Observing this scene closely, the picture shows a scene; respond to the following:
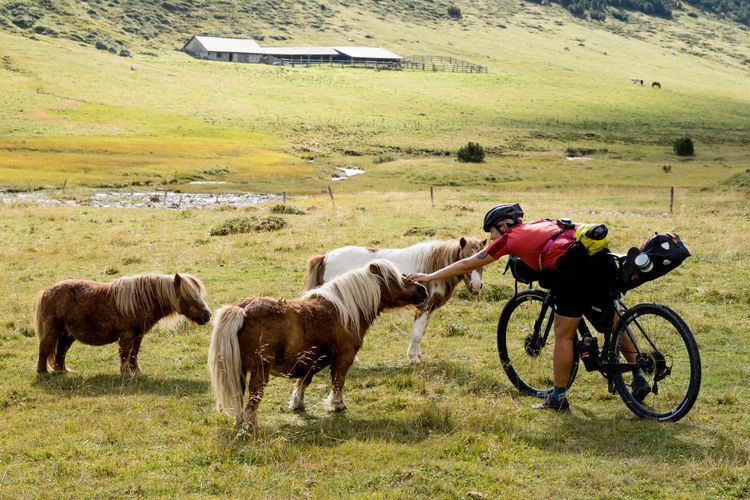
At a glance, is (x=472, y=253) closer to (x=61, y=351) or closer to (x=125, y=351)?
(x=125, y=351)

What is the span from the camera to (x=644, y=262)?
8547 mm

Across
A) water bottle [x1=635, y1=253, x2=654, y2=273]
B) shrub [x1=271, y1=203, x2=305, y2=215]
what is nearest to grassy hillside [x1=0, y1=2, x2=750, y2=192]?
shrub [x1=271, y1=203, x2=305, y2=215]

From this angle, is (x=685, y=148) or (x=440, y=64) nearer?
(x=685, y=148)

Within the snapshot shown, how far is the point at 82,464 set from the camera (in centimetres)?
765

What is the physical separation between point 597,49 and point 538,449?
201483 millimetres

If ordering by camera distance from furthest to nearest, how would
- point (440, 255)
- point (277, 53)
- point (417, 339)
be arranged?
1. point (277, 53)
2. point (440, 255)
3. point (417, 339)

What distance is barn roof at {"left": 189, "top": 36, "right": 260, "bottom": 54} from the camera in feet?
495

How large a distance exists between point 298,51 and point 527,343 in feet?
498

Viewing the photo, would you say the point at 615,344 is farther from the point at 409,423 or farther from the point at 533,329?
the point at 409,423

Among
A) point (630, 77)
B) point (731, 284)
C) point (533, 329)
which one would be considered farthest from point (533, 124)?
point (533, 329)

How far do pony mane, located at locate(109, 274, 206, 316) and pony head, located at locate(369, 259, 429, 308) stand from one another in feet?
10.7

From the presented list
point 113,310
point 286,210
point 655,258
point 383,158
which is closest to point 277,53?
point 383,158

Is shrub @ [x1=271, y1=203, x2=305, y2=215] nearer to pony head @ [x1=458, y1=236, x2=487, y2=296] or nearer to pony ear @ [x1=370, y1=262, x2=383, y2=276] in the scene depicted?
pony head @ [x1=458, y1=236, x2=487, y2=296]

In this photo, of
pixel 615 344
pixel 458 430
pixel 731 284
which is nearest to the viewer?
pixel 458 430
